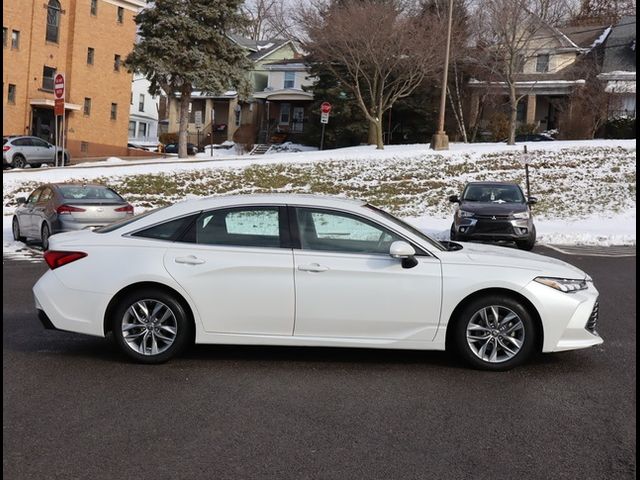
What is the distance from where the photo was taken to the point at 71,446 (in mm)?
4508

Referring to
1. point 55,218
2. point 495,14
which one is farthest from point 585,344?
point 495,14

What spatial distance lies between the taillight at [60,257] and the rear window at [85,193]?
8.72m

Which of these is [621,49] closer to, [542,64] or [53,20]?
[542,64]

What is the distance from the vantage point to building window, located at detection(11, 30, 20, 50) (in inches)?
1638

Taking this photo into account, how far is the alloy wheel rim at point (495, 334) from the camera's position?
6328 millimetres

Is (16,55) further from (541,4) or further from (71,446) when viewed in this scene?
(71,446)

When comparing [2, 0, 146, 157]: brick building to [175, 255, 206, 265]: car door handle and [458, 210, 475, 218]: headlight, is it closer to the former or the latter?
[458, 210, 475, 218]: headlight

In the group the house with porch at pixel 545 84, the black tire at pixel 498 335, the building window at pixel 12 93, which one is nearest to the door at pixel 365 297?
the black tire at pixel 498 335

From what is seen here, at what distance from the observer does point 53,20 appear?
43.9m

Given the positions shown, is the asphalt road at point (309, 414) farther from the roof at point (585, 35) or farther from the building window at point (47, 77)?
the roof at point (585, 35)

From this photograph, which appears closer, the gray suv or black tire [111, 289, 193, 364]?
black tire [111, 289, 193, 364]

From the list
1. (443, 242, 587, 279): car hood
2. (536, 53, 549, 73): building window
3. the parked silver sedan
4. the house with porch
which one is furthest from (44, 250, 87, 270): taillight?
(536, 53, 549, 73): building window

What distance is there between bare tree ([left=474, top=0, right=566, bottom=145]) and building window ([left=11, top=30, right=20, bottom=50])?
82.6ft

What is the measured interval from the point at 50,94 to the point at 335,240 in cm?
4169
